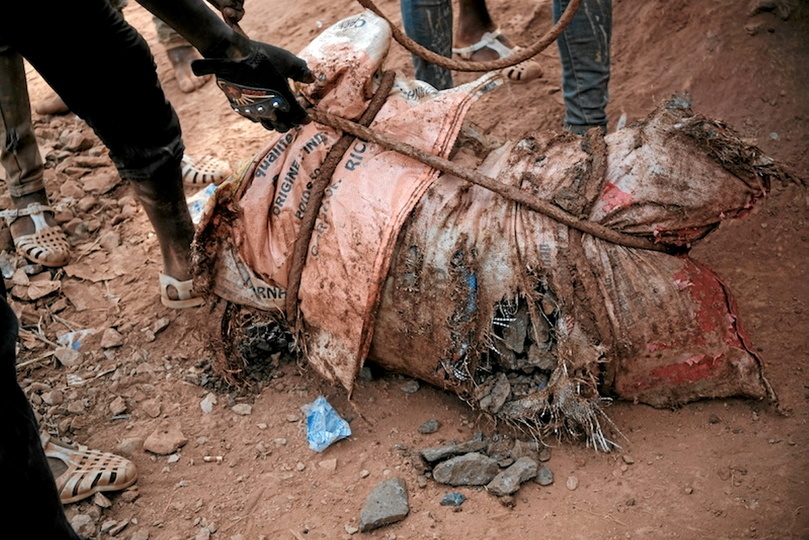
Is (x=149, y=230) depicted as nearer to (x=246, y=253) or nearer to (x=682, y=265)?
(x=246, y=253)

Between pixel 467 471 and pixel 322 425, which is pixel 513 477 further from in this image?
pixel 322 425

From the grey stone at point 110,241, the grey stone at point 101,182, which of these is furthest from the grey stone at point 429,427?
the grey stone at point 101,182

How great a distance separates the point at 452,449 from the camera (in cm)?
215

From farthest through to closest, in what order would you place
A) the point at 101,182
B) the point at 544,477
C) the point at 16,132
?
the point at 101,182 < the point at 16,132 < the point at 544,477

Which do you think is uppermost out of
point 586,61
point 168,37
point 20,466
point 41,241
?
point 20,466


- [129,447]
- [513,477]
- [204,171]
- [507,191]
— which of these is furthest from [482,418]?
[204,171]

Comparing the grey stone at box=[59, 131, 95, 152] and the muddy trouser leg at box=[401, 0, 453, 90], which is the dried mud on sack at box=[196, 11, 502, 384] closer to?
the muddy trouser leg at box=[401, 0, 453, 90]

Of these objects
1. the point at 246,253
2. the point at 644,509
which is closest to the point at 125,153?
the point at 246,253

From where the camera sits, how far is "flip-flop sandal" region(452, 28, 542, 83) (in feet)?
11.9

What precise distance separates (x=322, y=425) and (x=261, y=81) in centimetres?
100

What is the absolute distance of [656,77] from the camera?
11.1 ft

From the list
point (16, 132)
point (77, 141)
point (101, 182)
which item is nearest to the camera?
point (16, 132)

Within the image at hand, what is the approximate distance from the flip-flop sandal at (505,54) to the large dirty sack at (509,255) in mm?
1437

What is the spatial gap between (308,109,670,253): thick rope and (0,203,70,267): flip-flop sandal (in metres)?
1.53
